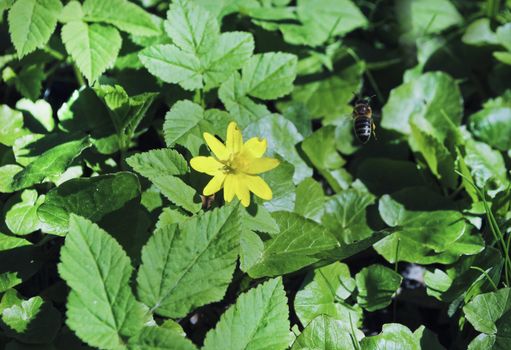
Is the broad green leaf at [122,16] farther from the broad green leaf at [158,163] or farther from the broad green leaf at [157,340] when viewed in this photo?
the broad green leaf at [157,340]

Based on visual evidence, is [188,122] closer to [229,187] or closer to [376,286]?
[229,187]

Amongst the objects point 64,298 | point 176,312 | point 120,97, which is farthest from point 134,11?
point 176,312

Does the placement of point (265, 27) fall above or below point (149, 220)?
above

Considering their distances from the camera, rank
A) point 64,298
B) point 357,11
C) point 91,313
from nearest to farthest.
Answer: point 91,313 → point 64,298 → point 357,11

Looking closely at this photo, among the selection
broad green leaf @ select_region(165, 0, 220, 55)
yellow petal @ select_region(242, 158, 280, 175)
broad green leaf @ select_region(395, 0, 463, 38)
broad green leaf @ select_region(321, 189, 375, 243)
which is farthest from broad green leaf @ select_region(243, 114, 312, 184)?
broad green leaf @ select_region(395, 0, 463, 38)

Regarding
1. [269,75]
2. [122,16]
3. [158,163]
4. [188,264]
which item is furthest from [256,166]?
[122,16]

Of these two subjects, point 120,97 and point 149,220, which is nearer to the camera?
point 149,220

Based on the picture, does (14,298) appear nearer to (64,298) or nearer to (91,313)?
(64,298)

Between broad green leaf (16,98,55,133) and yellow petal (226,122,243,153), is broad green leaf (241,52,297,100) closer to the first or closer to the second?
yellow petal (226,122,243,153)
